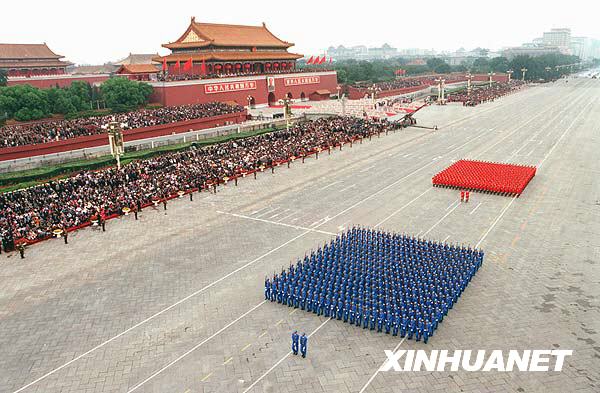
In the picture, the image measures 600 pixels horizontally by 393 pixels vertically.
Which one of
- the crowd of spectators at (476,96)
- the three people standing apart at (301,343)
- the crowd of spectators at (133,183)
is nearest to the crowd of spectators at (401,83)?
the crowd of spectators at (476,96)

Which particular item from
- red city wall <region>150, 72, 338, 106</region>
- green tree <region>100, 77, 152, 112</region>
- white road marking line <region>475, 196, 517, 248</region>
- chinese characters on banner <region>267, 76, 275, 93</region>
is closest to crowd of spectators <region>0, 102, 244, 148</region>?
green tree <region>100, 77, 152, 112</region>

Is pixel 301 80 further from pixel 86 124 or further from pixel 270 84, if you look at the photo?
pixel 86 124

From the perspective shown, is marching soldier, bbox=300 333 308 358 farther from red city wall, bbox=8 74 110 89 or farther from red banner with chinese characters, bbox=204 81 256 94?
red city wall, bbox=8 74 110 89

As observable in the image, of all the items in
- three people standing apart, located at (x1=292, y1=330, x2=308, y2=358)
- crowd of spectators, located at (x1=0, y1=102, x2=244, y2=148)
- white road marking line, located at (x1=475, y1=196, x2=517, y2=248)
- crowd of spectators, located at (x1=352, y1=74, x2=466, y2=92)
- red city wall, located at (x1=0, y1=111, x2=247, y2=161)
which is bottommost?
three people standing apart, located at (x1=292, y1=330, x2=308, y2=358)

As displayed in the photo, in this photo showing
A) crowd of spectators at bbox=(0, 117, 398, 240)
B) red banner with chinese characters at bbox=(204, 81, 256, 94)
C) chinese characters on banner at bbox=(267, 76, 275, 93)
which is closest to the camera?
crowd of spectators at bbox=(0, 117, 398, 240)

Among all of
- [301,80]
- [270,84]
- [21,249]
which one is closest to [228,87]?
[270,84]

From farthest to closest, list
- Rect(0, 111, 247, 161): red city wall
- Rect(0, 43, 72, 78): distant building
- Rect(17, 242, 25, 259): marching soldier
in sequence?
1. Rect(0, 43, 72, 78): distant building
2. Rect(0, 111, 247, 161): red city wall
3. Rect(17, 242, 25, 259): marching soldier
